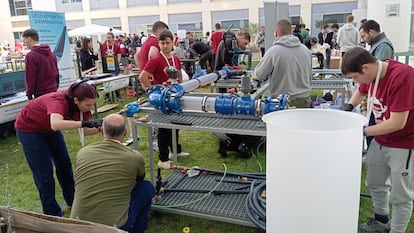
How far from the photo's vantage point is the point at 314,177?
1.23 m

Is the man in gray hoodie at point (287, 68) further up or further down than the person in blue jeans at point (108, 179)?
further up

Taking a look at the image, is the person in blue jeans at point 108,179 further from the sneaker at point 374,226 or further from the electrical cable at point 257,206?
the sneaker at point 374,226

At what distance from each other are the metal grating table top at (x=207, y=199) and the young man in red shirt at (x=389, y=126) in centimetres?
92

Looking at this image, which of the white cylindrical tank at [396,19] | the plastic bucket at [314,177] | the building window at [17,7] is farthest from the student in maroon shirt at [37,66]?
the building window at [17,7]

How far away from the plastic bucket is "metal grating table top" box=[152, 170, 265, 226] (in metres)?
1.24

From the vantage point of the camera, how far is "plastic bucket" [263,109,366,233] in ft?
3.99

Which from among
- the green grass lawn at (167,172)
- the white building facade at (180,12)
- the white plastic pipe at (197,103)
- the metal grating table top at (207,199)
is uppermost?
the white building facade at (180,12)

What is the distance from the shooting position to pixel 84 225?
4.48 feet

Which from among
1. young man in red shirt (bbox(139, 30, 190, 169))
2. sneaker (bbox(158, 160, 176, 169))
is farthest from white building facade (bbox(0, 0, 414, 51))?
sneaker (bbox(158, 160, 176, 169))

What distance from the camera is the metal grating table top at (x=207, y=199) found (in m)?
2.63

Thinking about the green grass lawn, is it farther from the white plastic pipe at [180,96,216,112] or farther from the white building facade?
the white building facade

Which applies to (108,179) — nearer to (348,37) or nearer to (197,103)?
(197,103)

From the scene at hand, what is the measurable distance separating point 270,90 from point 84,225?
2.39 meters

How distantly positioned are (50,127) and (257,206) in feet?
5.38
